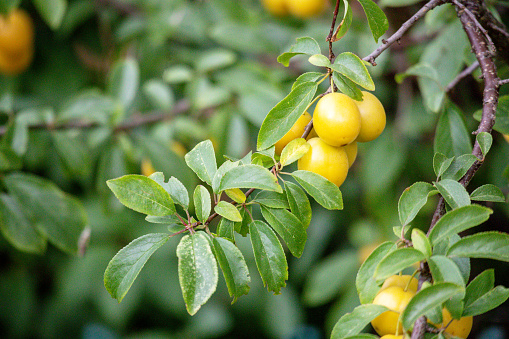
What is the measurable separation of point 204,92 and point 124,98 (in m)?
0.19

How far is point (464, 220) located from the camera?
31 cm

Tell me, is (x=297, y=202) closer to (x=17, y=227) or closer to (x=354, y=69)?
(x=354, y=69)

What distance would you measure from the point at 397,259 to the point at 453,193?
0.08 meters

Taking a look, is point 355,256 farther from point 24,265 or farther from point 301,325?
point 24,265

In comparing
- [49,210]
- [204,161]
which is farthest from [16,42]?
[204,161]

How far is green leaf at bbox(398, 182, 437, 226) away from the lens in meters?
0.38

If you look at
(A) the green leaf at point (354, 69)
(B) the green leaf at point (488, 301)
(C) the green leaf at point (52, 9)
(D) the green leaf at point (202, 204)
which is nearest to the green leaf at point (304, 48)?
(A) the green leaf at point (354, 69)

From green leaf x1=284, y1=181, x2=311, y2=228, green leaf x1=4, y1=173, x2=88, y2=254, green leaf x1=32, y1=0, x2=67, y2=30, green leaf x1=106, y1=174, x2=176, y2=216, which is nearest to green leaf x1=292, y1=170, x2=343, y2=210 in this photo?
green leaf x1=284, y1=181, x2=311, y2=228

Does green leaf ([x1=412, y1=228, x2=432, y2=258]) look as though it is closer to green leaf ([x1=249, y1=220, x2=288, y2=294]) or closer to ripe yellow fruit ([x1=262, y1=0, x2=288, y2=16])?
Answer: green leaf ([x1=249, y1=220, x2=288, y2=294])

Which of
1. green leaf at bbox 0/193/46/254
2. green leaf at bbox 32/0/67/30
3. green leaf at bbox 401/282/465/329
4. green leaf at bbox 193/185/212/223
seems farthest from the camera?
green leaf at bbox 32/0/67/30

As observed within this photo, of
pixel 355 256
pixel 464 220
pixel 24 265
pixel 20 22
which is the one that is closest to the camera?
pixel 464 220

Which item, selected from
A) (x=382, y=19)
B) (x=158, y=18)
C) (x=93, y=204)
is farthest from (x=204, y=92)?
(x=382, y=19)

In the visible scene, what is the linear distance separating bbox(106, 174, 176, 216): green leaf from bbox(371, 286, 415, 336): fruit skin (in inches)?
7.7

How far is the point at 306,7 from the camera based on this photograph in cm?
112
